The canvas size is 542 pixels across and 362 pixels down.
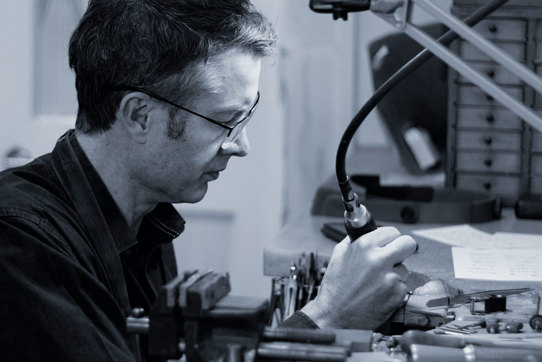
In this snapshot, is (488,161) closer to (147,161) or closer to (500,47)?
(500,47)

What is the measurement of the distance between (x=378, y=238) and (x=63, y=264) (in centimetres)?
44

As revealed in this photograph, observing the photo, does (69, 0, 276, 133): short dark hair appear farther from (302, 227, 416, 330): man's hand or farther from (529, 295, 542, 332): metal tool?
(529, 295, 542, 332): metal tool

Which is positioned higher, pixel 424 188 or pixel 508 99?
pixel 508 99

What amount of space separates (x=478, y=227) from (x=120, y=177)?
896mm

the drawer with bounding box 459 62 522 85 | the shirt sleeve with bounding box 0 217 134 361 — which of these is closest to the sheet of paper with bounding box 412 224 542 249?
the drawer with bounding box 459 62 522 85

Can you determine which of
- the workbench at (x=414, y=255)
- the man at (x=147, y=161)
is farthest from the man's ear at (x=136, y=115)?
the workbench at (x=414, y=255)

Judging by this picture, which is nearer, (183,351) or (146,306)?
(183,351)

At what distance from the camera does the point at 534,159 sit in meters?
2.11

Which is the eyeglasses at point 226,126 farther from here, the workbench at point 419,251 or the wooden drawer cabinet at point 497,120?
the wooden drawer cabinet at point 497,120

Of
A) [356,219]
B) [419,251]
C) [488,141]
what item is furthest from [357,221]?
[488,141]

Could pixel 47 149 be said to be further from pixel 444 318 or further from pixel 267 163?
pixel 444 318

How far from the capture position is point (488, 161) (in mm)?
2137

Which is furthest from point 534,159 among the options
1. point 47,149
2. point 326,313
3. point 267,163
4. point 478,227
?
point 47,149

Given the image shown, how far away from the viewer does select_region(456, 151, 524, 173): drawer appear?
2.12m
